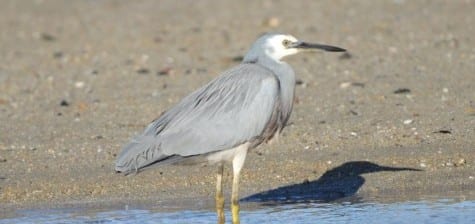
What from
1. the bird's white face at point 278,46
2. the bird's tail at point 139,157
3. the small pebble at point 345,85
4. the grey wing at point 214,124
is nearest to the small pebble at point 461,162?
the bird's white face at point 278,46

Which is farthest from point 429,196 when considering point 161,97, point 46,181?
point 161,97

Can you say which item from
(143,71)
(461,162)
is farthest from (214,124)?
(143,71)

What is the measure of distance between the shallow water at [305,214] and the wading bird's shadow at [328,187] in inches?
8.0

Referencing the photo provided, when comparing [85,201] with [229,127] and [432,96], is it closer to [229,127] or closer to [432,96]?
[229,127]

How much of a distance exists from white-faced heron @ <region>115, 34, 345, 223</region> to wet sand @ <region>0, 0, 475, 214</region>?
0.82m

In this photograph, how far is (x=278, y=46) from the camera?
26.3 ft

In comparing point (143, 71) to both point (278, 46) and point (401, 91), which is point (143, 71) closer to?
point (401, 91)

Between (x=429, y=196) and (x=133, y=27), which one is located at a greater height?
(x=133, y=27)

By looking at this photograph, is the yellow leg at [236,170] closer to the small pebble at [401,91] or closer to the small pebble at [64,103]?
the small pebble at [401,91]

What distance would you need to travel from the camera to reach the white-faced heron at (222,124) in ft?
24.9

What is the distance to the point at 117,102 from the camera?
11.7 metres

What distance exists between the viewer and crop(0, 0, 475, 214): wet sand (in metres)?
8.76

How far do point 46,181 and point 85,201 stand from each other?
547mm

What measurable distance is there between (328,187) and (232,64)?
192 inches
